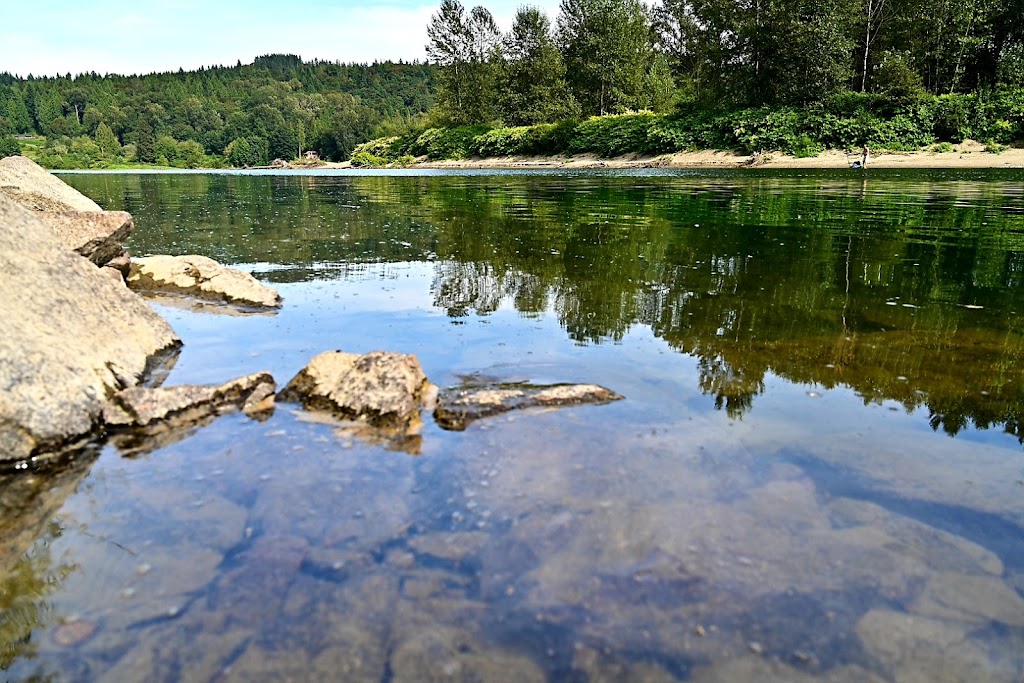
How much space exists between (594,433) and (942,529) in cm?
217

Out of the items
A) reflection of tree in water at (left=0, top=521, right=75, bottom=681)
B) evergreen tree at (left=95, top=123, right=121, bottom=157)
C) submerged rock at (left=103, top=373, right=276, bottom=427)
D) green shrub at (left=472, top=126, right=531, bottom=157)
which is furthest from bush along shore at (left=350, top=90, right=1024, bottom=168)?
evergreen tree at (left=95, top=123, right=121, bottom=157)

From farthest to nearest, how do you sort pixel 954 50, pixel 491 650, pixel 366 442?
pixel 954 50, pixel 366 442, pixel 491 650

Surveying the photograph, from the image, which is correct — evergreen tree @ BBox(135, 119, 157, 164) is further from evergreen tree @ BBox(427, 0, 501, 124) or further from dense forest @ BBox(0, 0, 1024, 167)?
evergreen tree @ BBox(427, 0, 501, 124)

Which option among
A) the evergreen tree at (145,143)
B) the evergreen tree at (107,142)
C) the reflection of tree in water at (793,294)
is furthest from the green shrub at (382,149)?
the evergreen tree at (107,142)

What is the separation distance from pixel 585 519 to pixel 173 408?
3.35m

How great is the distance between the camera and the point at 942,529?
3744mm

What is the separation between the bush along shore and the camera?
45.2 metres

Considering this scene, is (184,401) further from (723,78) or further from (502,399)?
(723,78)

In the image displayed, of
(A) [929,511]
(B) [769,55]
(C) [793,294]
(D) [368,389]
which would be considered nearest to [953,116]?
(B) [769,55]

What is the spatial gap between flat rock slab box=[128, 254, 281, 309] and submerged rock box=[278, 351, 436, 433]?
370 centimetres

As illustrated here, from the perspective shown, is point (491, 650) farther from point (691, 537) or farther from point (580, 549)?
point (691, 537)

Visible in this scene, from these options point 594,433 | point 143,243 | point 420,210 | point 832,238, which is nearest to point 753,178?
point 420,210

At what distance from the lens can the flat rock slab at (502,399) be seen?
5.26 m

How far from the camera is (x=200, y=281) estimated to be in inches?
390
